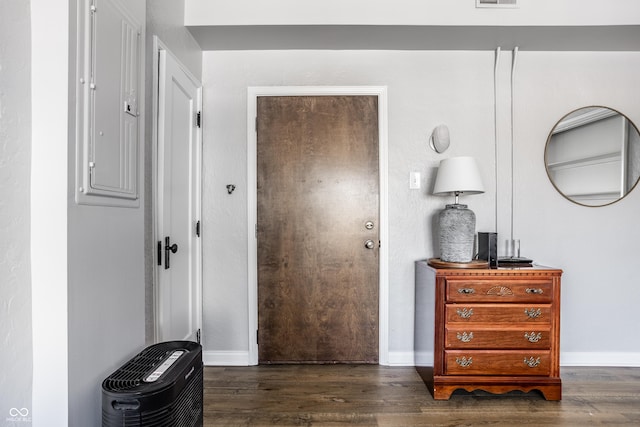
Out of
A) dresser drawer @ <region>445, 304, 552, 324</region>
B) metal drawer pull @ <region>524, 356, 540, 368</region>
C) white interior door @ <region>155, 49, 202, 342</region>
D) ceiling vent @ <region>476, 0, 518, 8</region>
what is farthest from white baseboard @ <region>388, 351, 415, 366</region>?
ceiling vent @ <region>476, 0, 518, 8</region>

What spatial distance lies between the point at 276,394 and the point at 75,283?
1.37 meters

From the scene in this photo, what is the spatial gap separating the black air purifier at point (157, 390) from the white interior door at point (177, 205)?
53 centimetres

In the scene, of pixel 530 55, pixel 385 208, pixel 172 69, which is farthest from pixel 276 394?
pixel 530 55

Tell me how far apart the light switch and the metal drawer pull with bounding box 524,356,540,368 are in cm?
122

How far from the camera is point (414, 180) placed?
2.54 meters

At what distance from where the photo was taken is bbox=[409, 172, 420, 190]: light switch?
99.7 inches

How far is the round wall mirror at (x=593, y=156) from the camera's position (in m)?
2.49

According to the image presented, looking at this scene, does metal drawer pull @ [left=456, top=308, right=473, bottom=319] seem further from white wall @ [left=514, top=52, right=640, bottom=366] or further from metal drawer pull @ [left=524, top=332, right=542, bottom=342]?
white wall @ [left=514, top=52, right=640, bottom=366]

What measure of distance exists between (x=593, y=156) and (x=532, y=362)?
57.7 inches

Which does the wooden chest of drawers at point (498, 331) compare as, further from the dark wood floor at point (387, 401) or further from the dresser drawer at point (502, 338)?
the dark wood floor at point (387, 401)

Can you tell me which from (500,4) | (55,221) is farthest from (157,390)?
(500,4)

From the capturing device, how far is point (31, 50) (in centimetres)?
112

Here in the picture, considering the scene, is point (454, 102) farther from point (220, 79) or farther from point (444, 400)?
point (444, 400)

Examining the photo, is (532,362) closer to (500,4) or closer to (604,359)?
(604,359)
